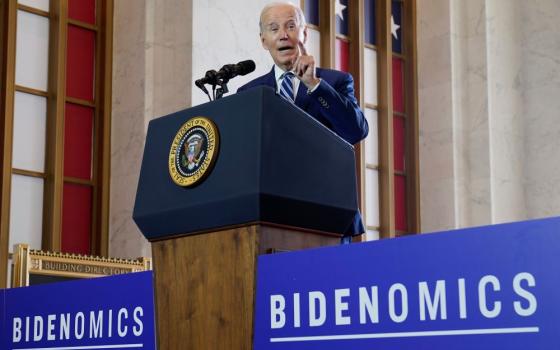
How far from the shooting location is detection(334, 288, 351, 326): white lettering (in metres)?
2.16

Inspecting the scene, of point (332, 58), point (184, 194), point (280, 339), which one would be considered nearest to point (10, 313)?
point (184, 194)

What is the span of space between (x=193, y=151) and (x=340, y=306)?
26.9 inches

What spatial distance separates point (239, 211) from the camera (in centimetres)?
243

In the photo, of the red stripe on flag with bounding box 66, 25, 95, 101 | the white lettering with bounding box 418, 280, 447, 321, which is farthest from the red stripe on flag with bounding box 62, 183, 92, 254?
the white lettering with bounding box 418, 280, 447, 321

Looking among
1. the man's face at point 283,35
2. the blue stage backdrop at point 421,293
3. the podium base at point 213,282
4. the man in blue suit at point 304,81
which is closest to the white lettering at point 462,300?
the blue stage backdrop at point 421,293

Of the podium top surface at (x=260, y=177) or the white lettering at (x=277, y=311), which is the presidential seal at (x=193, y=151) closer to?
the podium top surface at (x=260, y=177)

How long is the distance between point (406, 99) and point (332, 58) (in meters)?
1.61

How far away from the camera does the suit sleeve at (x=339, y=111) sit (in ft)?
9.55

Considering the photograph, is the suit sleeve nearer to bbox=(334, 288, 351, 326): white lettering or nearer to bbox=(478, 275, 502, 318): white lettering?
bbox=(334, 288, 351, 326): white lettering

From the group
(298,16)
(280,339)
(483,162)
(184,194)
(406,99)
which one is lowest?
(280,339)

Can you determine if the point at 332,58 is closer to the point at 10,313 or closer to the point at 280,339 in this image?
the point at 10,313

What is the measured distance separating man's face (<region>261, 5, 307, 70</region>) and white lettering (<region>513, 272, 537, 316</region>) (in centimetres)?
149

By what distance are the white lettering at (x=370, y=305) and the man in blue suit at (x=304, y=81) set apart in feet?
2.10

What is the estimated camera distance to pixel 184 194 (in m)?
2.62
